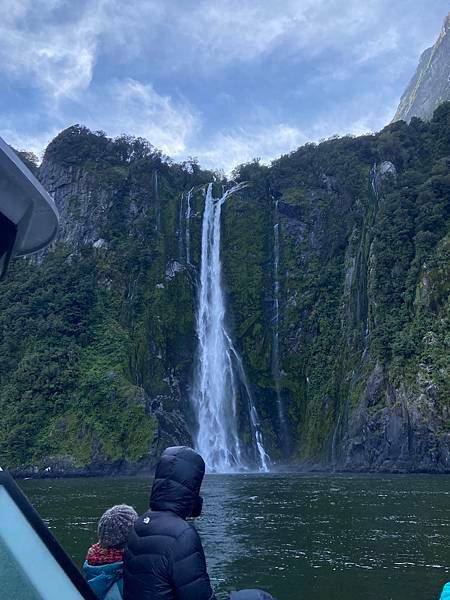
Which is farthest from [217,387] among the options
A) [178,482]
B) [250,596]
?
[250,596]

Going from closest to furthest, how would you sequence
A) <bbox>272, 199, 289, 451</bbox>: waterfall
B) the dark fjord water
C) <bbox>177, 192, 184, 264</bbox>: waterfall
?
the dark fjord water → <bbox>272, 199, 289, 451</bbox>: waterfall → <bbox>177, 192, 184, 264</bbox>: waterfall

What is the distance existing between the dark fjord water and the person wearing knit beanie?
5520mm

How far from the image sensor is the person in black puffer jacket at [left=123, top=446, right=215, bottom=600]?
2.14 metres

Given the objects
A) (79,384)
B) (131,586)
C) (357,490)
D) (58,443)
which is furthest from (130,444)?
(131,586)

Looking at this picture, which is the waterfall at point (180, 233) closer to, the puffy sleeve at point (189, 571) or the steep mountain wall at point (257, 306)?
the steep mountain wall at point (257, 306)

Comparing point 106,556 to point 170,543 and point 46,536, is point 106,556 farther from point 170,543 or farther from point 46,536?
point 46,536

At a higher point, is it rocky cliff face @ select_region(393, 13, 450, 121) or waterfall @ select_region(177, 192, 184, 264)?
rocky cliff face @ select_region(393, 13, 450, 121)

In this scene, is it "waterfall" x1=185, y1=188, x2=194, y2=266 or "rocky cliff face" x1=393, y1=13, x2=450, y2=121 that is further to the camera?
"rocky cliff face" x1=393, y1=13, x2=450, y2=121

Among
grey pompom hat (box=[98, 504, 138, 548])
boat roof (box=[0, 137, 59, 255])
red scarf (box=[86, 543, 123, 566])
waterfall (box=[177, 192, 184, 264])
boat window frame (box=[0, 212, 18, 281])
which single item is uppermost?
waterfall (box=[177, 192, 184, 264])

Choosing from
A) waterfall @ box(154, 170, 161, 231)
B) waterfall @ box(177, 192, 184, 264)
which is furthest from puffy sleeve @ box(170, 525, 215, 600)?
waterfall @ box(154, 170, 161, 231)

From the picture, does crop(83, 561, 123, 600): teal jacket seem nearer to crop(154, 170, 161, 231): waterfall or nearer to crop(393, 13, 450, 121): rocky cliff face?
crop(154, 170, 161, 231): waterfall

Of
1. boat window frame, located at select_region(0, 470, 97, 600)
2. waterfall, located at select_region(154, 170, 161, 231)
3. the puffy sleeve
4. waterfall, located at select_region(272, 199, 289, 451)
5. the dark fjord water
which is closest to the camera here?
boat window frame, located at select_region(0, 470, 97, 600)

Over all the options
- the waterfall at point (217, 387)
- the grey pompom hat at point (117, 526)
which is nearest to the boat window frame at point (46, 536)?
the grey pompom hat at point (117, 526)

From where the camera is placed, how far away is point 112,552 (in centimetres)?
267
